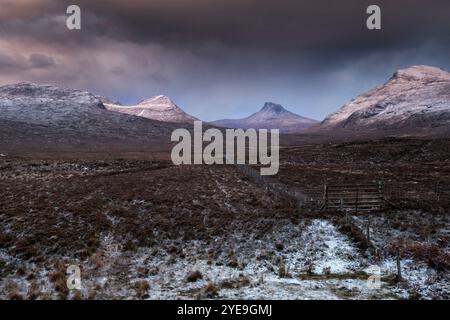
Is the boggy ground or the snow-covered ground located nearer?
the snow-covered ground

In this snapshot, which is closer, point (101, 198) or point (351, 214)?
point (351, 214)

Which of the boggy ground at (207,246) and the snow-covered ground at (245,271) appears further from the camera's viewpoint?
the boggy ground at (207,246)

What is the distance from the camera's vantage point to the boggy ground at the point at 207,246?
1512 centimetres

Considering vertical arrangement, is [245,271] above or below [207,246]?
below

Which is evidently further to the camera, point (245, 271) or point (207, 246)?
point (207, 246)

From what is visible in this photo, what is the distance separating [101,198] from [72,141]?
152 m

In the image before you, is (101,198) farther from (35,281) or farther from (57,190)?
(35,281)

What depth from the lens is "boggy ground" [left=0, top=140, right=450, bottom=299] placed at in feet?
49.6

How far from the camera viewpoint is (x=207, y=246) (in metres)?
20.2
